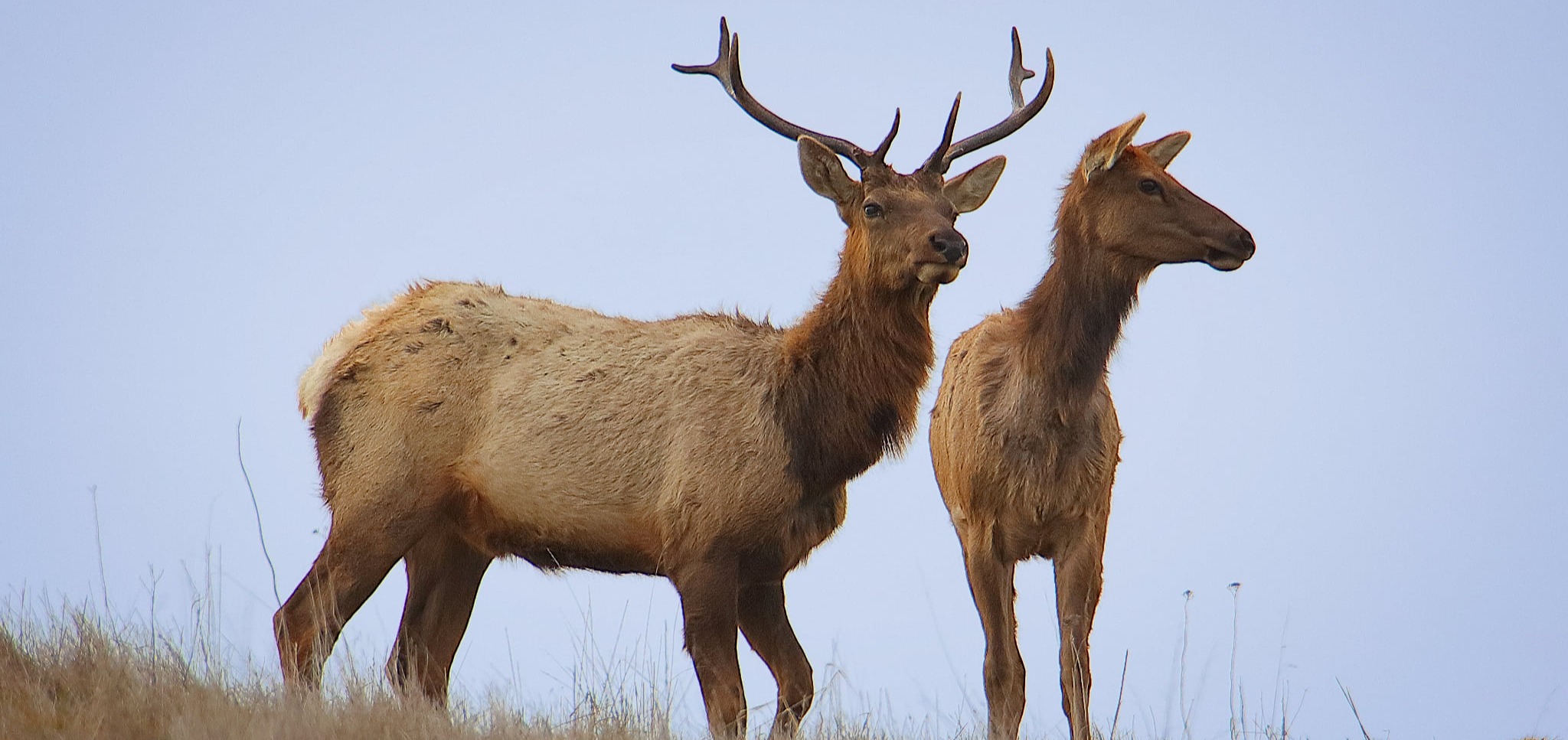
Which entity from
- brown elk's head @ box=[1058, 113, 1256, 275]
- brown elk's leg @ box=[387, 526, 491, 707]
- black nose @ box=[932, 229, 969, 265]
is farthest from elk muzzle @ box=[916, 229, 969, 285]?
brown elk's leg @ box=[387, 526, 491, 707]

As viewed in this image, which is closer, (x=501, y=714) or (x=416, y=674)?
(x=501, y=714)

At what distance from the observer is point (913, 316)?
25.2 ft

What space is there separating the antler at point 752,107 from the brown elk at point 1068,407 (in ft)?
4.04

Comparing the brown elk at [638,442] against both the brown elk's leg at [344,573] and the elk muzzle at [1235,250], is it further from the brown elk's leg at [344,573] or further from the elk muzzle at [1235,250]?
the elk muzzle at [1235,250]

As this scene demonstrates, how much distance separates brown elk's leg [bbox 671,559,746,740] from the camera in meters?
6.97

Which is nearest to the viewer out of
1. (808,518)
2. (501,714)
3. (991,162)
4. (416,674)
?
(501,714)

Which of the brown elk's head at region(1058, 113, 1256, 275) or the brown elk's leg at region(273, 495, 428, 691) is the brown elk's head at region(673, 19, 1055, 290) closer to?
the brown elk's head at region(1058, 113, 1256, 275)

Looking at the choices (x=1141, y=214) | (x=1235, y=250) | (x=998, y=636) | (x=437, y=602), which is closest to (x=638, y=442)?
(x=437, y=602)

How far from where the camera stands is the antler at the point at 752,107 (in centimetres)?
797

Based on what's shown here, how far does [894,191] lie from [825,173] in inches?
13.8

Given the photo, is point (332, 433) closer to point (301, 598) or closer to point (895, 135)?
point (301, 598)

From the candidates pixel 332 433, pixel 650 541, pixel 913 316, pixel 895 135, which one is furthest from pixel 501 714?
pixel 895 135

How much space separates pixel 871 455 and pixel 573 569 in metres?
A: 1.37

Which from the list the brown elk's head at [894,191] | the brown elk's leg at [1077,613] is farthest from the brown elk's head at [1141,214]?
the brown elk's leg at [1077,613]
